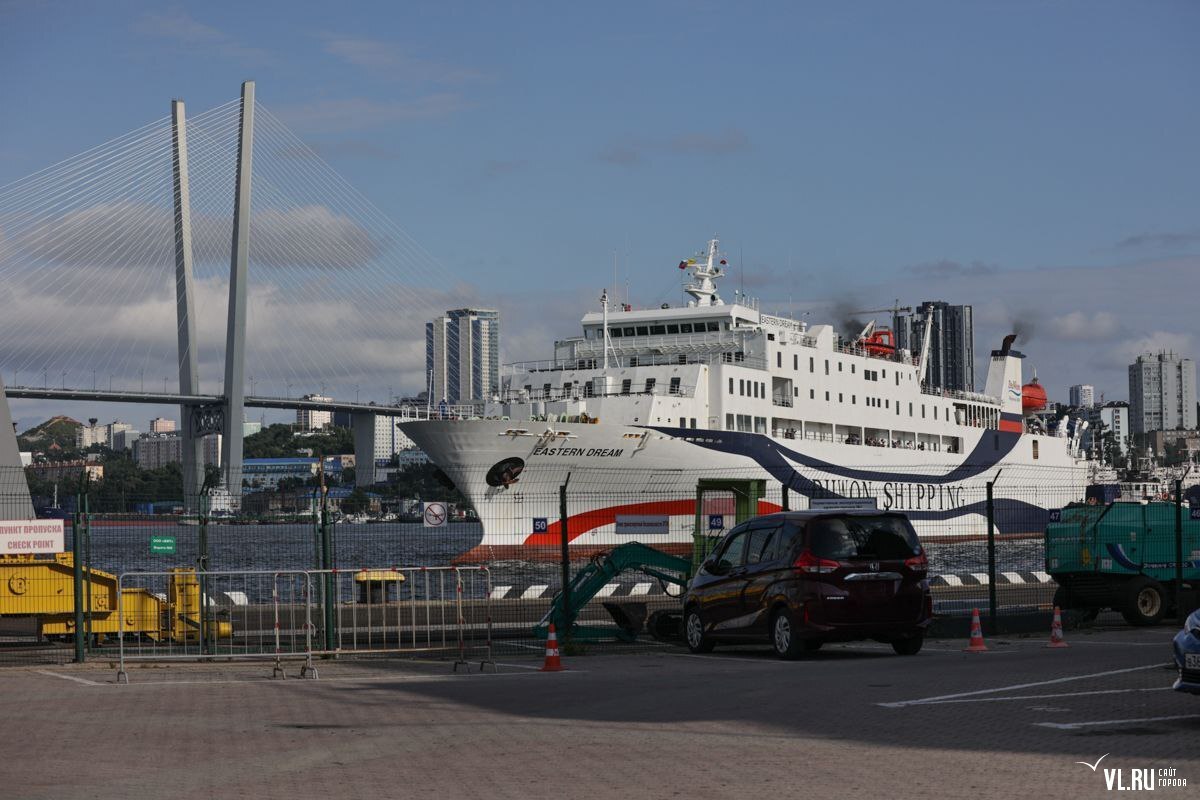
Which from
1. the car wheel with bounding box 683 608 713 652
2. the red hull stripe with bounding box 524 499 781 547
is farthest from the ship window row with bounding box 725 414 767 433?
the car wheel with bounding box 683 608 713 652

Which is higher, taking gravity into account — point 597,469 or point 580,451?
point 580,451

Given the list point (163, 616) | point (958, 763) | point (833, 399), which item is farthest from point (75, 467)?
point (958, 763)

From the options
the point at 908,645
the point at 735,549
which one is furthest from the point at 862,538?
the point at 735,549

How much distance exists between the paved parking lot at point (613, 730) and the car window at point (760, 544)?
3.41 feet

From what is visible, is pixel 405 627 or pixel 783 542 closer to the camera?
pixel 783 542

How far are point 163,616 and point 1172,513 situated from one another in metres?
12.9

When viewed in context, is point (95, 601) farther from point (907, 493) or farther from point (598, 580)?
point (907, 493)

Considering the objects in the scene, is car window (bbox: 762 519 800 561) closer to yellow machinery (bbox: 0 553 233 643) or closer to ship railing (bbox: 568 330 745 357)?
yellow machinery (bbox: 0 553 233 643)

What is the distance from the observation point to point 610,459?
41.8 meters

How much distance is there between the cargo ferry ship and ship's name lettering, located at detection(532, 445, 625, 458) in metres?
0.04

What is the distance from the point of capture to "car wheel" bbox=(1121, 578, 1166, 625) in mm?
18375

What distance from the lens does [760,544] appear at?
14398 mm

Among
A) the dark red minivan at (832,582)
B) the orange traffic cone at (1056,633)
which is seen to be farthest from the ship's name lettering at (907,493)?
the dark red minivan at (832,582)

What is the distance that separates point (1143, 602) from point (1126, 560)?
0.58 metres
